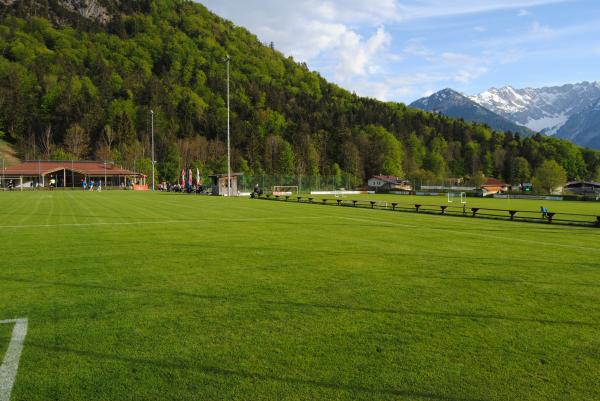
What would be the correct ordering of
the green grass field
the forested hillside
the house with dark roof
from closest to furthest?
the green grass field < the forested hillside < the house with dark roof

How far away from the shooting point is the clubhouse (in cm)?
7662

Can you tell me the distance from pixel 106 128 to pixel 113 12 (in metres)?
105

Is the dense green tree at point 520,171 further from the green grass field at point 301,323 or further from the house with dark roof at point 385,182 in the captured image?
the green grass field at point 301,323

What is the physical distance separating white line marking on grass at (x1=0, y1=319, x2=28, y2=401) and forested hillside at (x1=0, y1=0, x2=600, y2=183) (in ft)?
311

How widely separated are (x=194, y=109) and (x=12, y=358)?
13323 centimetres

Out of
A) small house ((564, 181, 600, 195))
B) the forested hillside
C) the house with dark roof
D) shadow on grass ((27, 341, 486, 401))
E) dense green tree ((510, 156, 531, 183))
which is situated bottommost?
shadow on grass ((27, 341, 486, 401))

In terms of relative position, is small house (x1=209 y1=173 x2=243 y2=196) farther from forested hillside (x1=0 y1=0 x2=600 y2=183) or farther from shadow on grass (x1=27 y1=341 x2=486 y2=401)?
shadow on grass (x1=27 y1=341 x2=486 y2=401)

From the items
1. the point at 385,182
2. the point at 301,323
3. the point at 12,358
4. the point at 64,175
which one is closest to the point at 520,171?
the point at 385,182

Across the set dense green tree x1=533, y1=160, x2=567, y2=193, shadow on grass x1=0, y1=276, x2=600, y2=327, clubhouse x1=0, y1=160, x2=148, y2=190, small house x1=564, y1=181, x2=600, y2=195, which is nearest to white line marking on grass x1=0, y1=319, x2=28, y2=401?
shadow on grass x1=0, y1=276, x2=600, y2=327

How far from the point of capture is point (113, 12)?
188 metres

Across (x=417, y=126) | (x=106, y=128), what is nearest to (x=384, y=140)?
(x=417, y=126)

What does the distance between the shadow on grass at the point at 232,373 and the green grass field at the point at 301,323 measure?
2cm

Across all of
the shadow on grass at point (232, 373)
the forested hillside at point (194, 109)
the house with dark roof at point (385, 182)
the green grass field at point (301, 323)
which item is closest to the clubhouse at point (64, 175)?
the forested hillside at point (194, 109)

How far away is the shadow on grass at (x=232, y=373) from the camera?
13.1 feet
